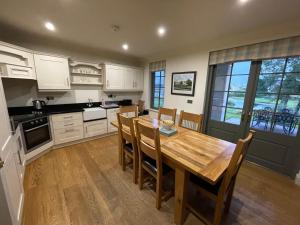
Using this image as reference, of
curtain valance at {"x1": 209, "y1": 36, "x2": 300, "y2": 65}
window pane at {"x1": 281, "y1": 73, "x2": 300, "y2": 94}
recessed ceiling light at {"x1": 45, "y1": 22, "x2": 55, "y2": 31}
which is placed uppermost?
recessed ceiling light at {"x1": 45, "y1": 22, "x2": 55, "y2": 31}

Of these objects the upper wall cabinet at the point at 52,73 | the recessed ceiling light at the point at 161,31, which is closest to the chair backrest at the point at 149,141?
the recessed ceiling light at the point at 161,31

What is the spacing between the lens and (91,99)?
3695 millimetres

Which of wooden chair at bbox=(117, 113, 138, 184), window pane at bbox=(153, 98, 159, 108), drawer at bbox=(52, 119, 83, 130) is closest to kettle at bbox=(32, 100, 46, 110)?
drawer at bbox=(52, 119, 83, 130)

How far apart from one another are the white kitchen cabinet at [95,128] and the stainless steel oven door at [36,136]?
0.75m

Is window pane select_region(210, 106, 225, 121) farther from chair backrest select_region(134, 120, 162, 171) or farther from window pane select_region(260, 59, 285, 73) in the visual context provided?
chair backrest select_region(134, 120, 162, 171)

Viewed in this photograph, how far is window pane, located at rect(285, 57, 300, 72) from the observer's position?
1.97 meters

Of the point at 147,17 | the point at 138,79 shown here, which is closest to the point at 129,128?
the point at 147,17

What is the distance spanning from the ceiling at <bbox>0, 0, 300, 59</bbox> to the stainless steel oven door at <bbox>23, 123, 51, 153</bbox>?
1769 millimetres

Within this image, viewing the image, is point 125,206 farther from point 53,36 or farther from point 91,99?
point 53,36

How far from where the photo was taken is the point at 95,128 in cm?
343

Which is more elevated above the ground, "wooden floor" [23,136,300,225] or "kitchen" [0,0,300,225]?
"kitchen" [0,0,300,225]

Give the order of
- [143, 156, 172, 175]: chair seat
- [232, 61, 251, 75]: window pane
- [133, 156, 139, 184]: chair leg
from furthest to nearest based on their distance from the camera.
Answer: [232, 61, 251, 75]: window pane, [133, 156, 139, 184]: chair leg, [143, 156, 172, 175]: chair seat

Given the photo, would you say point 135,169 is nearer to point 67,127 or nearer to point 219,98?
point 67,127

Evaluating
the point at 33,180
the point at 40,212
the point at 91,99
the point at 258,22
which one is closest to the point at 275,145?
the point at 258,22
